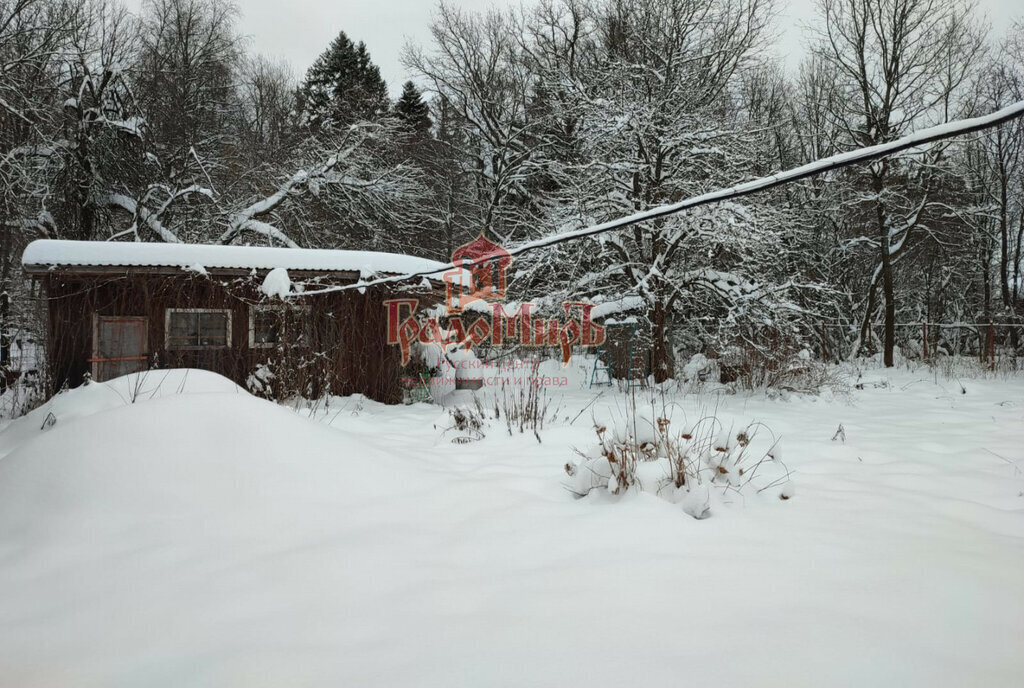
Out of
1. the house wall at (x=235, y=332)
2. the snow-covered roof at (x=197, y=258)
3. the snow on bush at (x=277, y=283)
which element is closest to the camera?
the snow-covered roof at (x=197, y=258)

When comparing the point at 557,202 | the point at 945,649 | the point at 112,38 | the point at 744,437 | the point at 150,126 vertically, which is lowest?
the point at 945,649

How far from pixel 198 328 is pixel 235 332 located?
557 millimetres

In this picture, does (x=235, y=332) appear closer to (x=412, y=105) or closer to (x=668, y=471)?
(x=668, y=471)

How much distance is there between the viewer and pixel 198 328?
786cm

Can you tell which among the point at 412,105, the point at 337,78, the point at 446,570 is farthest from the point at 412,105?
the point at 446,570

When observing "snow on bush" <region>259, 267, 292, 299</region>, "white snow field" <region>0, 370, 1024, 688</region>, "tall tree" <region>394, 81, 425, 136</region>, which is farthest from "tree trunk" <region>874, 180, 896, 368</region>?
"tall tree" <region>394, 81, 425, 136</region>

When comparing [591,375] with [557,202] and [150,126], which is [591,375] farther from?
[150,126]

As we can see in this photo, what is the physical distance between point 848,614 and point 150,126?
59.1 feet

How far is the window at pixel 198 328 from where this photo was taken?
7.79m

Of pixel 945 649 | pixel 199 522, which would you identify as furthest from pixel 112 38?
pixel 945 649

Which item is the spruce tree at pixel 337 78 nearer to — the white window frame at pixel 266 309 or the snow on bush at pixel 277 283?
the white window frame at pixel 266 309

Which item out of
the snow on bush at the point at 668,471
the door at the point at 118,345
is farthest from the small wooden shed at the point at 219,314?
the snow on bush at the point at 668,471

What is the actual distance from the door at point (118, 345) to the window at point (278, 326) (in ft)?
4.77

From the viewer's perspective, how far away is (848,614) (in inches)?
63.1
